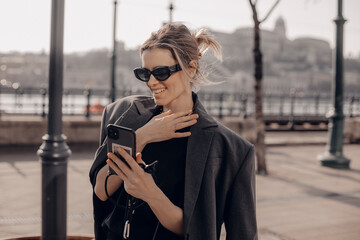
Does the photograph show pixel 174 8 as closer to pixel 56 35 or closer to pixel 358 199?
pixel 358 199

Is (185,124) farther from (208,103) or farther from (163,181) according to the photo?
(208,103)

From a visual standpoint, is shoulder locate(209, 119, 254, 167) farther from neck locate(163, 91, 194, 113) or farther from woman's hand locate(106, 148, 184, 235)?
woman's hand locate(106, 148, 184, 235)

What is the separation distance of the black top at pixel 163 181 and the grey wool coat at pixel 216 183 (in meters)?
0.06

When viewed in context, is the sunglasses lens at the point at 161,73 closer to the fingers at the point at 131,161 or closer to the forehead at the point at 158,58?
the forehead at the point at 158,58

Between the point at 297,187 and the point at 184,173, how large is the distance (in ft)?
18.6

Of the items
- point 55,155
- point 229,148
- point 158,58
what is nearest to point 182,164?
point 229,148

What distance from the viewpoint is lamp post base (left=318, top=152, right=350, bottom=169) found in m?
9.14

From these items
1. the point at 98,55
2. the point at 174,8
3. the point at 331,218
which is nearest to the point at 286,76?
the point at 98,55

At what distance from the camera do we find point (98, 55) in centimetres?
8975

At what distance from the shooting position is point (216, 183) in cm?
180

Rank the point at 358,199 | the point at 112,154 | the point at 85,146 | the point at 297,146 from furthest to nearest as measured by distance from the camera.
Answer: the point at 297,146 < the point at 85,146 < the point at 358,199 < the point at 112,154

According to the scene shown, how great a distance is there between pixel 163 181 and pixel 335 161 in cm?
799

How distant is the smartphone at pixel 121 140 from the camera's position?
1.55m

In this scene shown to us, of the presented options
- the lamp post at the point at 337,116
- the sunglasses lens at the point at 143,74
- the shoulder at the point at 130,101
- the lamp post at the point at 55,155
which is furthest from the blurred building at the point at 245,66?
the sunglasses lens at the point at 143,74
